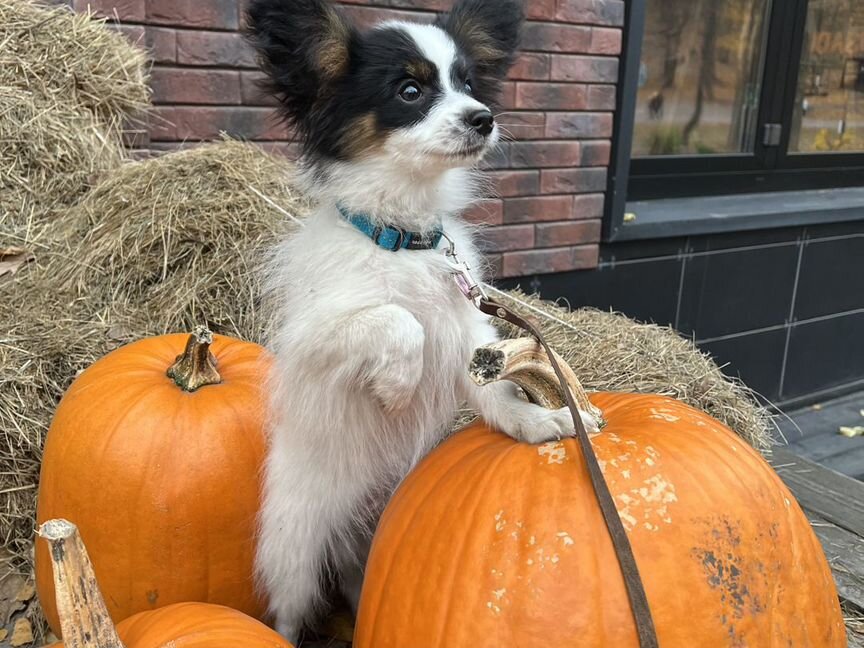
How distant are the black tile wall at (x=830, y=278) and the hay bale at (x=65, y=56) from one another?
475 centimetres

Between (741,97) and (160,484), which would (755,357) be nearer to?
(741,97)

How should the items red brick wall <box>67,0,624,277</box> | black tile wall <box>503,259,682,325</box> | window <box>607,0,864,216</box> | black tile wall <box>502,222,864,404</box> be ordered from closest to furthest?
red brick wall <box>67,0,624,277</box>
black tile wall <box>503,259,682,325</box>
black tile wall <box>502,222,864,404</box>
window <box>607,0,864,216</box>

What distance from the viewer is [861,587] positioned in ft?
6.58

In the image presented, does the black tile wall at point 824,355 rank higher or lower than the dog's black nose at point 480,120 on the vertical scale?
lower

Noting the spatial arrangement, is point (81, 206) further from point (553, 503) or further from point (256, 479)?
point (553, 503)

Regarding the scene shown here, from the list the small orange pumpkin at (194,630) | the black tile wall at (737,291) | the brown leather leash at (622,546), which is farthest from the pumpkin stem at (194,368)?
the black tile wall at (737,291)

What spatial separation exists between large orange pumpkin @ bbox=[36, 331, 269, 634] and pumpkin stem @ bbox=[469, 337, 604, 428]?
2.30ft

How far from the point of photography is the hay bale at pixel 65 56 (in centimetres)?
319

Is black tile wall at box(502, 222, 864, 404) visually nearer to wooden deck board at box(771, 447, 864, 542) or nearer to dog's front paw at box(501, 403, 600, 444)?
wooden deck board at box(771, 447, 864, 542)

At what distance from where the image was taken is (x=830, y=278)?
5.87m

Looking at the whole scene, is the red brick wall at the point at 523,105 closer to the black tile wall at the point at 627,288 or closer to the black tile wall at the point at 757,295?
the black tile wall at the point at 627,288

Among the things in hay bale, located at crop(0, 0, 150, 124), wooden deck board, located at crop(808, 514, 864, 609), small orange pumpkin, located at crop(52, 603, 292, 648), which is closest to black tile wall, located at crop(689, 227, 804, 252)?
wooden deck board, located at crop(808, 514, 864, 609)

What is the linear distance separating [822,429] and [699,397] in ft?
11.2

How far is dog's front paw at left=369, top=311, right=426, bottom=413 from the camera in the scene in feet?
4.82
